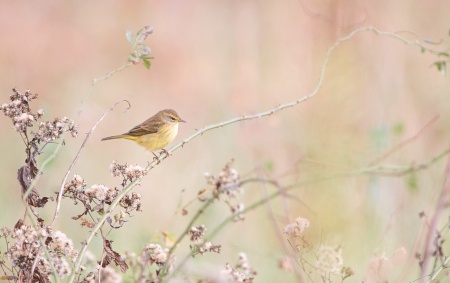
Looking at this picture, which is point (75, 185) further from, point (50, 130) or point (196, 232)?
point (196, 232)

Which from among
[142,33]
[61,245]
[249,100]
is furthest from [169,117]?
[61,245]

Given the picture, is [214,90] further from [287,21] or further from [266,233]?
[266,233]

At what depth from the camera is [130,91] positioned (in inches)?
139

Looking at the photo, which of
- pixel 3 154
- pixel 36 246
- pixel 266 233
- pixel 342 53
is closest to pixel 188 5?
pixel 342 53

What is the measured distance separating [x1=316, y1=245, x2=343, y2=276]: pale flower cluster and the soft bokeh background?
38.2 inches

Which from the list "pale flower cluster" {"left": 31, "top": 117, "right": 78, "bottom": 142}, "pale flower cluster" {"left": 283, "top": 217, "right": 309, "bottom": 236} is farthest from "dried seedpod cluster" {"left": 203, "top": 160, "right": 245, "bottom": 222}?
"pale flower cluster" {"left": 31, "top": 117, "right": 78, "bottom": 142}

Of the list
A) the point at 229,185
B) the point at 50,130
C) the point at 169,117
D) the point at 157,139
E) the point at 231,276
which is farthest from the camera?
the point at 169,117

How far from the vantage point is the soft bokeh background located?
2303 millimetres

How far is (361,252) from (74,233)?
180 cm

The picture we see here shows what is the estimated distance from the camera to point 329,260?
974mm

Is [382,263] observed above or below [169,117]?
below

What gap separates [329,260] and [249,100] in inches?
85.6

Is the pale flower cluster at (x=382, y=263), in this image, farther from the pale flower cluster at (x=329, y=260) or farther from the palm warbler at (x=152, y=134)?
the palm warbler at (x=152, y=134)

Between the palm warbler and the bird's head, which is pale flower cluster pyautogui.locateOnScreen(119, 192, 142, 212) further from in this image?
the bird's head
